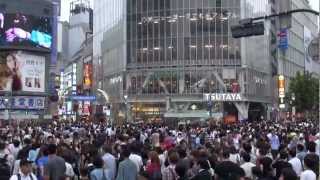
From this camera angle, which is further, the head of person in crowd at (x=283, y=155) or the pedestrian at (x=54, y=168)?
the head of person in crowd at (x=283, y=155)

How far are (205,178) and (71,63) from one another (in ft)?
506

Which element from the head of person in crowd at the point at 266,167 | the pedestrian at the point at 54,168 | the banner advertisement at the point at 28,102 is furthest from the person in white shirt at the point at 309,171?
the banner advertisement at the point at 28,102

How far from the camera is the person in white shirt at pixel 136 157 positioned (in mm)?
13570

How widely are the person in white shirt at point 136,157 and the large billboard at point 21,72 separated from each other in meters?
61.7

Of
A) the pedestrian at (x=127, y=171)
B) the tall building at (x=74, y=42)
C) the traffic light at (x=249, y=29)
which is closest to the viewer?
the pedestrian at (x=127, y=171)

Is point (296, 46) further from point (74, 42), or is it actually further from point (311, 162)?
point (311, 162)

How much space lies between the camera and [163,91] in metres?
79.9

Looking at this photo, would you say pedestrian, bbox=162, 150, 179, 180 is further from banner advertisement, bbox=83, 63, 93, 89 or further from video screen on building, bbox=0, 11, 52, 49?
banner advertisement, bbox=83, 63, 93, 89

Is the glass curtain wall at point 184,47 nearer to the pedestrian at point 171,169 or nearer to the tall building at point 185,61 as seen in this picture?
the tall building at point 185,61

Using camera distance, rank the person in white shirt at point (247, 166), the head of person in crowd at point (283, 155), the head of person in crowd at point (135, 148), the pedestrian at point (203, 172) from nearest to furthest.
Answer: the pedestrian at point (203, 172) < the person in white shirt at point (247, 166) < the head of person in crowd at point (283, 155) < the head of person in crowd at point (135, 148)

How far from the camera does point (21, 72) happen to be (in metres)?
76.3

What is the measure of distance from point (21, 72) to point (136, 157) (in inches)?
2546

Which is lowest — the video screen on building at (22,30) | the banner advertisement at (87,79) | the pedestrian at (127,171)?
the pedestrian at (127,171)

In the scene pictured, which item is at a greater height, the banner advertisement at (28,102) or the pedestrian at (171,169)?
the banner advertisement at (28,102)
